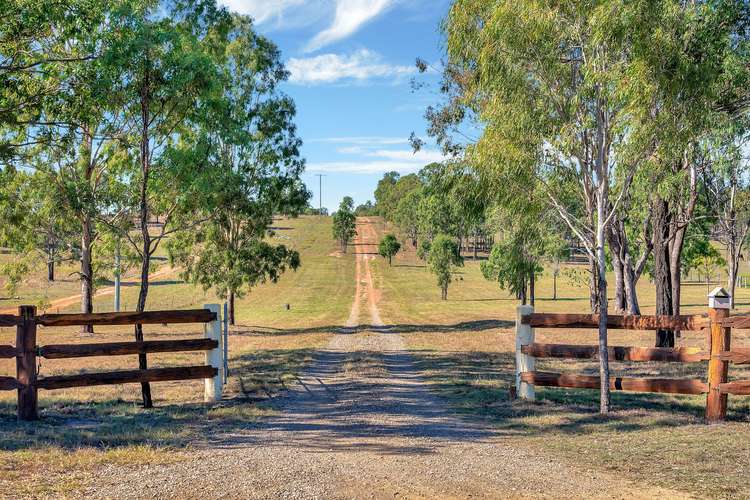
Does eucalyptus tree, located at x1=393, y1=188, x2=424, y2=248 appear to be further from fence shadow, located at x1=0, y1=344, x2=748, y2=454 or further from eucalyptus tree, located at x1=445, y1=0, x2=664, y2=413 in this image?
eucalyptus tree, located at x1=445, y1=0, x2=664, y2=413

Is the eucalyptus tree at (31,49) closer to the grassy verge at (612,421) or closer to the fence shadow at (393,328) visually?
the grassy verge at (612,421)

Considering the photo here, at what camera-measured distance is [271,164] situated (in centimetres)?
3353

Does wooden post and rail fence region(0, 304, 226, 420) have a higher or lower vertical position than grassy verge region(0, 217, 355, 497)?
higher

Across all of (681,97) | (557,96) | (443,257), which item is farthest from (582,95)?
(443,257)

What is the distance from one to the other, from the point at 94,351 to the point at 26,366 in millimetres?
1041

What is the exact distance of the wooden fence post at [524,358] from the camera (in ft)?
39.9

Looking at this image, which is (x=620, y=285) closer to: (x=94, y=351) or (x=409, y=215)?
(x=94, y=351)

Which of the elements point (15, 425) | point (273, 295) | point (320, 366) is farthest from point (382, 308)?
point (15, 425)

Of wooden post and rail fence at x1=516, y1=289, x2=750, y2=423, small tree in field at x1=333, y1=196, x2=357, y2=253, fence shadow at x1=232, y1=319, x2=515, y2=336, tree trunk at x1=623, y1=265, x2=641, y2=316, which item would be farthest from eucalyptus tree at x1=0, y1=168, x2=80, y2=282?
small tree in field at x1=333, y1=196, x2=357, y2=253

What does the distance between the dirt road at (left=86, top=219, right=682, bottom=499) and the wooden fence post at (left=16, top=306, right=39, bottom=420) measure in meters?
3.36

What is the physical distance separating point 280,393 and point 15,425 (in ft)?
17.4

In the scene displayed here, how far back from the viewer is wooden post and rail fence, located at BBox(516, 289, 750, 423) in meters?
9.99

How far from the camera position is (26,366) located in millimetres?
9820

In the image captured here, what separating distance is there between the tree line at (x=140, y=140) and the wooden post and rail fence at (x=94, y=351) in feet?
2.72
